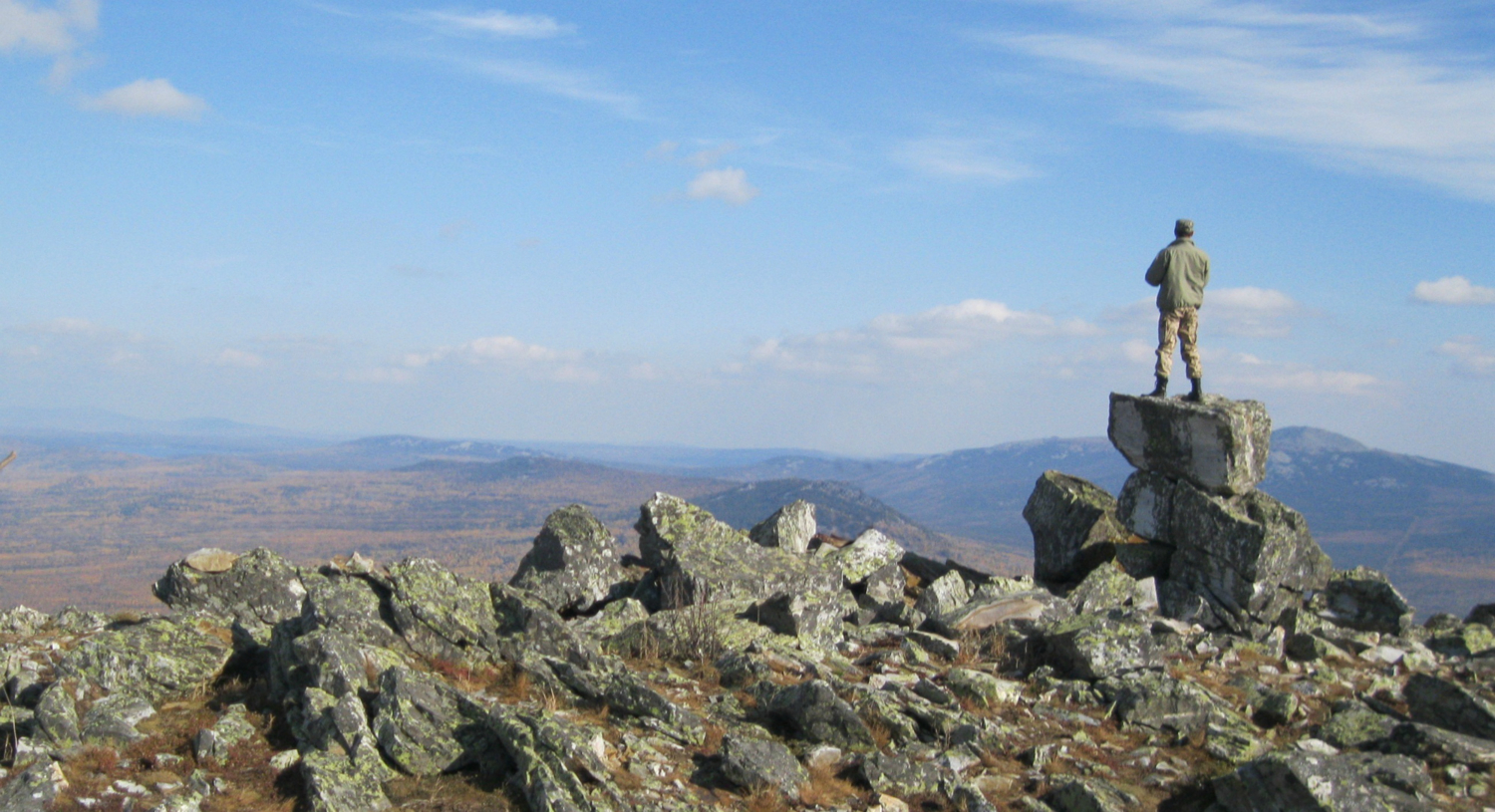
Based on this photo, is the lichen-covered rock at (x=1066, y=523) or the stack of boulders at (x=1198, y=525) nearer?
the stack of boulders at (x=1198, y=525)

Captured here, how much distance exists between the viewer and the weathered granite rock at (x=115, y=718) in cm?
1098

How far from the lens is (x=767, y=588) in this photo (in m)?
20.5

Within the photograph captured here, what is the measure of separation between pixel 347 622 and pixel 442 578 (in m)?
2.63

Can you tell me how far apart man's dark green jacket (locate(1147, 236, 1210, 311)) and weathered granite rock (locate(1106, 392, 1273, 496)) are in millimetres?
2560

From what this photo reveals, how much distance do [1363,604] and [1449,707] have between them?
451 inches

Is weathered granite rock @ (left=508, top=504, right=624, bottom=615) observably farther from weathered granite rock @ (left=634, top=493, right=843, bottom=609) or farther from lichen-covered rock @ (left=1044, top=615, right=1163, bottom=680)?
lichen-covered rock @ (left=1044, top=615, right=1163, bottom=680)

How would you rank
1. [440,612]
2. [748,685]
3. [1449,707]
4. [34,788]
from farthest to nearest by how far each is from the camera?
[440,612] < [748,685] < [1449,707] < [34,788]

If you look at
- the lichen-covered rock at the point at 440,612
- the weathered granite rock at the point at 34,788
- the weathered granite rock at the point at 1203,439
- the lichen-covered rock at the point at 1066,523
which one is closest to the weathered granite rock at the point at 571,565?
the lichen-covered rock at the point at 440,612

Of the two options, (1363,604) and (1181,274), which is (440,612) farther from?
(1363,604)

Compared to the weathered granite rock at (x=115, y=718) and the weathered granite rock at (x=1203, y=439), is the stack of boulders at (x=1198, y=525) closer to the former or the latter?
the weathered granite rock at (x=1203, y=439)

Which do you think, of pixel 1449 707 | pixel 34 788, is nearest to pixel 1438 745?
pixel 1449 707

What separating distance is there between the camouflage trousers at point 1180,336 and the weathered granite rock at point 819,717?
1591 cm

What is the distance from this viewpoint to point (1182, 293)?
78.8ft

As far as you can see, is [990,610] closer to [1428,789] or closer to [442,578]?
[1428,789]
